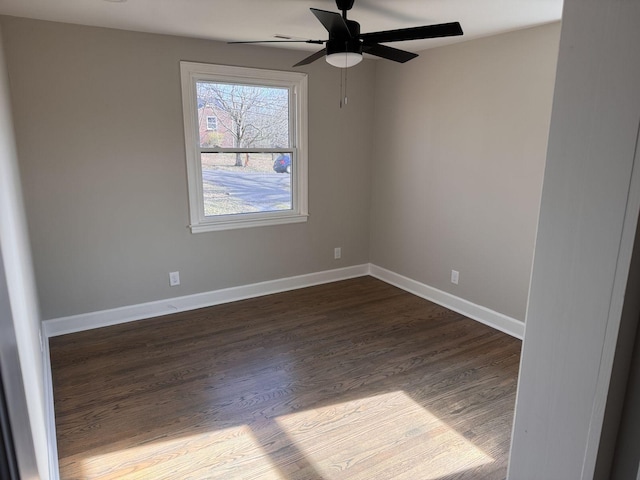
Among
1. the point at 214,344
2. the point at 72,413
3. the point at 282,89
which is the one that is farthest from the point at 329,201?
the point at 72,413

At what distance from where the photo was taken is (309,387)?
2.69 meters

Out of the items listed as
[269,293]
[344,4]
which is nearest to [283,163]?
[269,293]

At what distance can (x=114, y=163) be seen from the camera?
3.38 m

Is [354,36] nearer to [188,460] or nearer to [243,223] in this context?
[243,223]

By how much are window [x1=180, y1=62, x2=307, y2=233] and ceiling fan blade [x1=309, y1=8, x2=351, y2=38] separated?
5.41 feet

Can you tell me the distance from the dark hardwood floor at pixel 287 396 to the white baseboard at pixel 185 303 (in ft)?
0.37

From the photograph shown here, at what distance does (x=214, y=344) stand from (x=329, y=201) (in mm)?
2010

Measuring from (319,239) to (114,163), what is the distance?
7.04 feet

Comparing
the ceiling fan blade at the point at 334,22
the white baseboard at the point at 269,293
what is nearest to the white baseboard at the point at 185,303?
the white baseboard at the point at 269,293

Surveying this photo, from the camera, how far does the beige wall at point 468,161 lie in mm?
3172

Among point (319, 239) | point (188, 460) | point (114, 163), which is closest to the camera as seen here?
point (188, 460)

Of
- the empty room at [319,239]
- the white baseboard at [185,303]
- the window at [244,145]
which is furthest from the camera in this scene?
the window at [244,145]

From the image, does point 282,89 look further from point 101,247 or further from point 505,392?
point 505,392

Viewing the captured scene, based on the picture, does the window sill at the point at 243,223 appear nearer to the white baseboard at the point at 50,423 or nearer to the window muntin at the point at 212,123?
the window muntin at the point at 212,123
